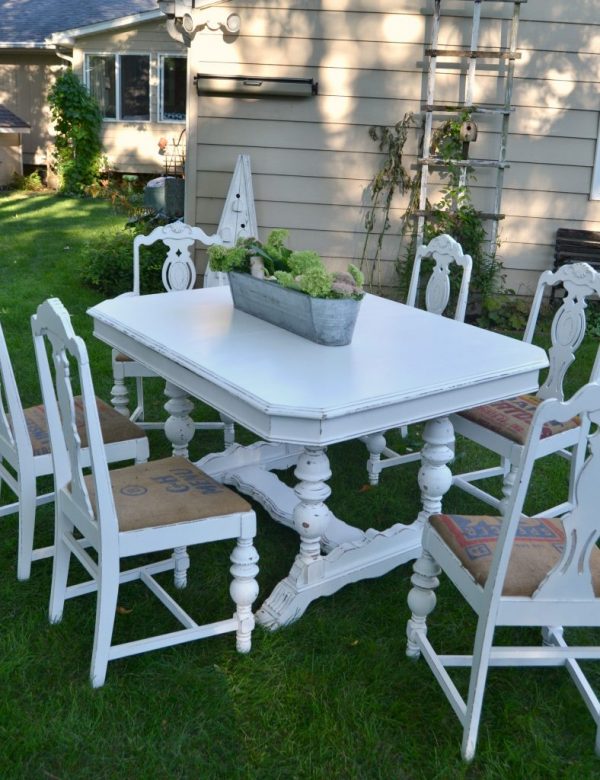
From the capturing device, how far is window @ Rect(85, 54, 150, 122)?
45.5ft

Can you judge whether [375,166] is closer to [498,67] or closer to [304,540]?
[498,67]

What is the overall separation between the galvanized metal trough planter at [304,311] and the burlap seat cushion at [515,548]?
81 centimetres

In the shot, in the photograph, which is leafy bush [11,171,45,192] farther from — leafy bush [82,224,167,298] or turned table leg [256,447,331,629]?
turned table leg [256,447,331,629]

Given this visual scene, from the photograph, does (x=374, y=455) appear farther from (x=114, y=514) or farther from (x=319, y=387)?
(x=114, y=514)

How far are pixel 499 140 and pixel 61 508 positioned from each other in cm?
485

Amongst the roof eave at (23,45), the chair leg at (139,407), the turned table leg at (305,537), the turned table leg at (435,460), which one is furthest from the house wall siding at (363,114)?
the roof eave at (23,45)

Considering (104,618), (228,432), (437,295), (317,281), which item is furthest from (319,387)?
(228,432)

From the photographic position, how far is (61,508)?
2.71 metres

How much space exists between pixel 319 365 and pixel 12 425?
107 cm

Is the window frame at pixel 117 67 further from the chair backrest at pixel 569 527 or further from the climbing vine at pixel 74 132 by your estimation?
the chair backrest at pixel 569 527

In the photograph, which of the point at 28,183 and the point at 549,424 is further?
the point at 28,183

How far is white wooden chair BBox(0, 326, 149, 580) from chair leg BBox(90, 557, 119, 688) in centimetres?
64

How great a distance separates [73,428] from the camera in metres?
2.39

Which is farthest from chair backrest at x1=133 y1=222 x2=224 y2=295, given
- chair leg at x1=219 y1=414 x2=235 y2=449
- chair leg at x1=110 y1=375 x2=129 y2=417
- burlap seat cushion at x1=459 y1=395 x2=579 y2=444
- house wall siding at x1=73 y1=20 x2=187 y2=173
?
house wall siding at x1=73 y1=20 x2=187 y2=173
